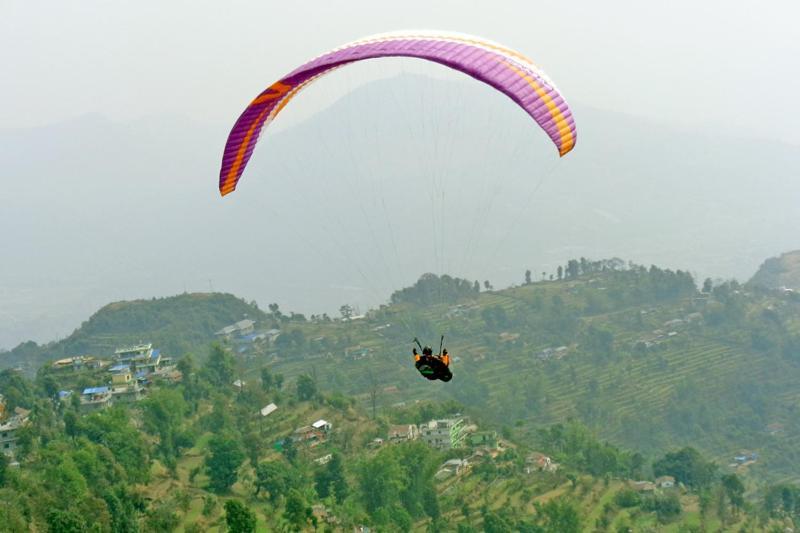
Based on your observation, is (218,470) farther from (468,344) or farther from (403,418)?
(468,344)

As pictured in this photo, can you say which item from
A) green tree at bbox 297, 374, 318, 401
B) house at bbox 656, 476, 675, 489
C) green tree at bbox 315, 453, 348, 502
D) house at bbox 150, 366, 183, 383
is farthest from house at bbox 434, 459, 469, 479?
house at bbox 150, 366, 183, 383

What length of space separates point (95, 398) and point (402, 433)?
17785mm

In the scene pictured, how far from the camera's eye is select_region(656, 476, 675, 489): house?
5235 cm

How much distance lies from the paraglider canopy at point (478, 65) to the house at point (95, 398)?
38.8 meters

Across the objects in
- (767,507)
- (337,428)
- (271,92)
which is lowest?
(767,507)

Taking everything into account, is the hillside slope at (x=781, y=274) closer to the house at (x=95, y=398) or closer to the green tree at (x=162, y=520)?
the house at (x=95, y=398)

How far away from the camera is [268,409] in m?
54.6

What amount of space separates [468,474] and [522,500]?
3.25 m

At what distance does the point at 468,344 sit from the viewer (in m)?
94.0

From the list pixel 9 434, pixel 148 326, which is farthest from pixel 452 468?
pixel 148 326

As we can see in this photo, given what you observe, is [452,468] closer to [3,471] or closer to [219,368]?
[219,368]

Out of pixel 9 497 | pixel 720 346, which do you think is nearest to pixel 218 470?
pixel 9 497

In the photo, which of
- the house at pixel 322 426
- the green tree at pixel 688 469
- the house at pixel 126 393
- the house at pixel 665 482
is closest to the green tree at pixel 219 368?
the house at pixel 126 393

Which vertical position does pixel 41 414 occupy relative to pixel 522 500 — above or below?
above
